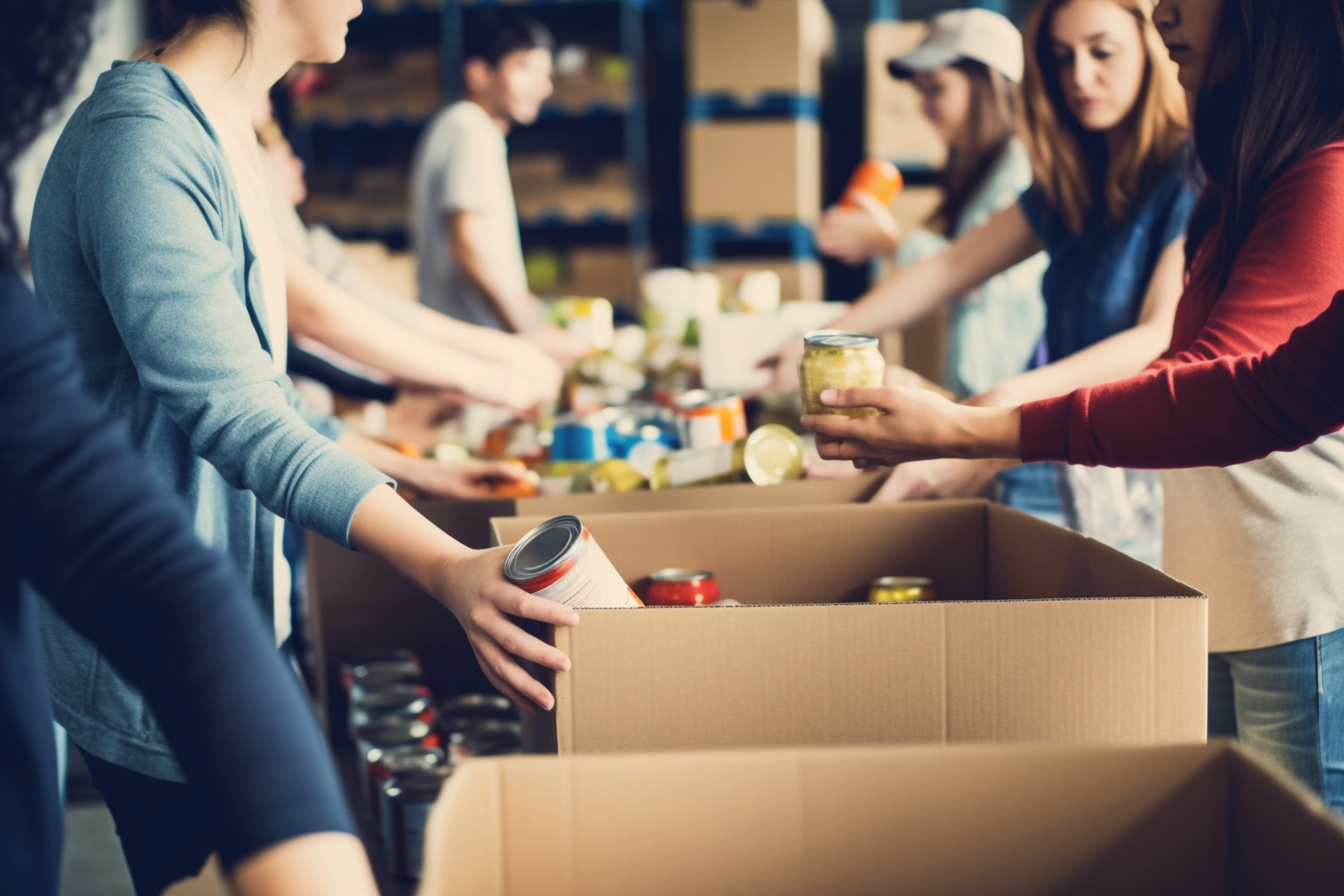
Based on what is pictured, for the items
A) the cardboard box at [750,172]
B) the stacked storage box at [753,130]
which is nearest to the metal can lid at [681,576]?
the stacked storage box at [753,130]

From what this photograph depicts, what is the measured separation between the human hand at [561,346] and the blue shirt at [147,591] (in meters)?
2.20

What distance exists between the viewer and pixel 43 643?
101 centimetres

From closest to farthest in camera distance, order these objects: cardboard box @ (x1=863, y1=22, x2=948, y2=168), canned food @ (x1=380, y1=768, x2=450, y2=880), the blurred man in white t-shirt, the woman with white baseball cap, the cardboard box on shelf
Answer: canned food @ (x1=380, y1=768, x2=450, y2=880)
the woman with white baseball cap
the blurred man in white t-shirt
cardboard box @ (x1=863, y1=22, x2=948, y2=168)
the cardboard box on shelf

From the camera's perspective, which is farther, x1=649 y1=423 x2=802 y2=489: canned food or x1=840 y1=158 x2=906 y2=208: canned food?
x1=840 y1=158 x2=906 y2=208: canned food

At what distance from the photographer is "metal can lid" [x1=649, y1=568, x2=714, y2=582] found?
3.65 feet

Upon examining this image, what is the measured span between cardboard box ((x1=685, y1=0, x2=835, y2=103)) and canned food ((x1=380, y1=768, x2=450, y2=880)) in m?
4.78

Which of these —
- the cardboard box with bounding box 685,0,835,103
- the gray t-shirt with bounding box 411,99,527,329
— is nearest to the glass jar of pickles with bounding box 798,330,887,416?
the gray t-shirt with bounding box 411,99,527,329

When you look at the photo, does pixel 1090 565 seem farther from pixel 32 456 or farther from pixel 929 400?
pixel 32 456

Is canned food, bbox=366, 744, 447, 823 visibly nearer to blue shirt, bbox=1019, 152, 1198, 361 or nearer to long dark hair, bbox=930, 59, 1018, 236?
blue shirt, bbox=1019, 152, 1198, 361

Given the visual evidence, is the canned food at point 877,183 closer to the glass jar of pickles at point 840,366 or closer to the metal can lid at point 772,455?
the metal can lid at point 772,455

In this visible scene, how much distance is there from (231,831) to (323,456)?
0.47m

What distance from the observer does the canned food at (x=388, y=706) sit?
4.65 feet

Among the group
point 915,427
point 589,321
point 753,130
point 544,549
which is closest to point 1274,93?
point 915,427

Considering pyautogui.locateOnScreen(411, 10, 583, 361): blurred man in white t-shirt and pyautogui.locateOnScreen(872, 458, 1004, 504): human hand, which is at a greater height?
pyautogui.locateOnScreen(411, 10, 583, 361): blurred man in white t-shirt
